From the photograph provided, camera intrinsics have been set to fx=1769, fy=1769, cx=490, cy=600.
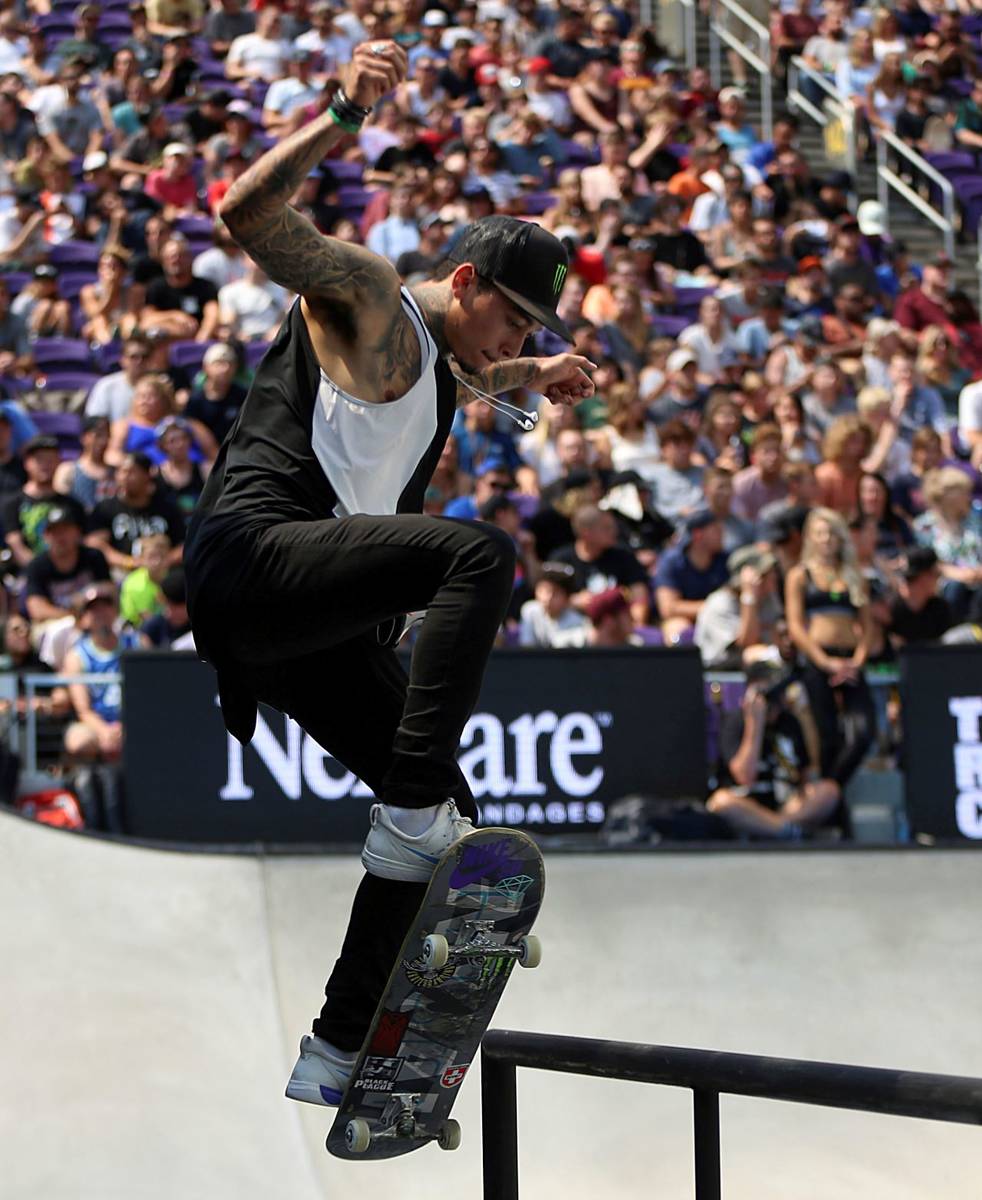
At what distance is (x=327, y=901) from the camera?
7.11 m

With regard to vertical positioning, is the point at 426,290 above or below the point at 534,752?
above

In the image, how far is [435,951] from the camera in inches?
145

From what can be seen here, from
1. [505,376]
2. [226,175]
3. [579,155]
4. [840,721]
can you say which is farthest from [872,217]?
[505,376]

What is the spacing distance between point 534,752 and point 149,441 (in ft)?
11.0

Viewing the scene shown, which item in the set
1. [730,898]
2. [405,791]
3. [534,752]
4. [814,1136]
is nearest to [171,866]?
[534,752]

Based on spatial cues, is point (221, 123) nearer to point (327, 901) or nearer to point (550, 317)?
point (327, 901)

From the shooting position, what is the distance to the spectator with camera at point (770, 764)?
817cm

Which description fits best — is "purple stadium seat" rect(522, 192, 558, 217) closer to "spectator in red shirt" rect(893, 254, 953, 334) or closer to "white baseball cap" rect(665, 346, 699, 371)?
"white baseball cap" rect(665, 346, 699, 371)

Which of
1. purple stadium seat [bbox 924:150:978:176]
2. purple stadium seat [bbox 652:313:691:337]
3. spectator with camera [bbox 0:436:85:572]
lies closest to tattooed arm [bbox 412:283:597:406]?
spectator with camera [bbox 0:436:85:572]

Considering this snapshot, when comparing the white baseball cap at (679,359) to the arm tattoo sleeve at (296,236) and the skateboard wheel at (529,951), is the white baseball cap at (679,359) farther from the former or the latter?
the arm tattoo sleeve at (296,236)

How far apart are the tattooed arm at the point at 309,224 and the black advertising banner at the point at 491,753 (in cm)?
452

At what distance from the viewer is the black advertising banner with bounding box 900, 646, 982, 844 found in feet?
26.7

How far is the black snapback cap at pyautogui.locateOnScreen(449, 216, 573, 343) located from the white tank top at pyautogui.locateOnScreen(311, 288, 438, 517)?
180 mm

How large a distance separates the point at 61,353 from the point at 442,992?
26.6ft
